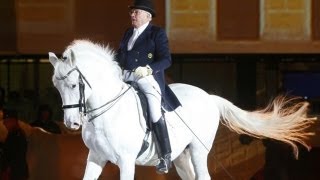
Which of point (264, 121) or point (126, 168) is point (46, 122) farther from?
point (126, 168)

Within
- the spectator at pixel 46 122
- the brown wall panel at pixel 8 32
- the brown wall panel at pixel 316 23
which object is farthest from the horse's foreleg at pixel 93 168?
the brown wall panel at pixel 316 23

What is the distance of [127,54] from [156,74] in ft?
1.08

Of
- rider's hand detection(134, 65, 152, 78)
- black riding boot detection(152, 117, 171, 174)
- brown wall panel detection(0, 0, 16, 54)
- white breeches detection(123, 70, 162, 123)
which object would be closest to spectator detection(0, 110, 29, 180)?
brown wall panel detection(0, 0, 16, 54)

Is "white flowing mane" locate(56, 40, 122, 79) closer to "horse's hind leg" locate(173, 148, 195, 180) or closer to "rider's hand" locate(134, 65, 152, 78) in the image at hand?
"rider's hand" locate(134, 65, 152, 78)

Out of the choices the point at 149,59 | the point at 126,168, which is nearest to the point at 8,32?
the point at 149,59

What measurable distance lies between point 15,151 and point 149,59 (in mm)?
4099

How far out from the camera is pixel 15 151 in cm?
987

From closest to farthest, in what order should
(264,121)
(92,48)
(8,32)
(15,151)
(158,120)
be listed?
(92,48) < (158,120) < (264,121) < (8,32) < (15,151)

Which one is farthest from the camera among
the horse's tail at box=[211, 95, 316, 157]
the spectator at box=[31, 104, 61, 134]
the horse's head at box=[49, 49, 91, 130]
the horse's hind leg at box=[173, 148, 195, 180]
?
the spectator at box=[31, 104, 61, 134]

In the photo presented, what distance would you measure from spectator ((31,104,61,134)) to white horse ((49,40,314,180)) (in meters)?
3.19

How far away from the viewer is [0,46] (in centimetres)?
976

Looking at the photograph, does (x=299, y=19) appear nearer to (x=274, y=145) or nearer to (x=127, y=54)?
(x=274, y=145)

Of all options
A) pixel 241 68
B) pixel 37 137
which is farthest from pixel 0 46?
pixel 241 68

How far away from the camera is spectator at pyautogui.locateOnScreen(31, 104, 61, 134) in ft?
32.7
